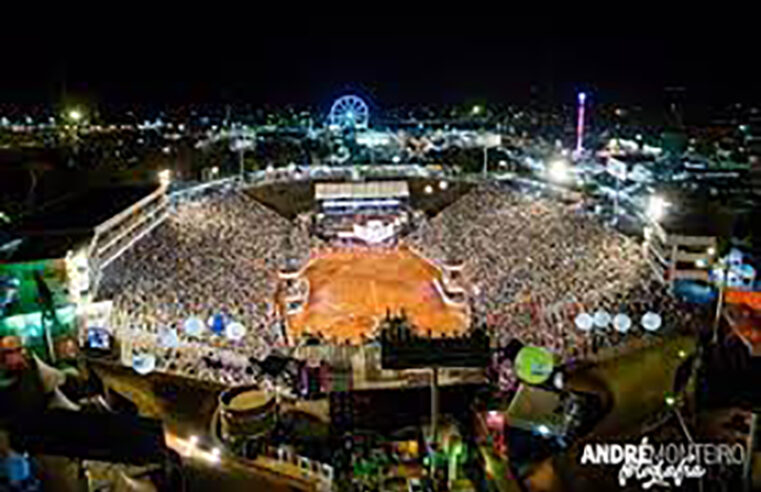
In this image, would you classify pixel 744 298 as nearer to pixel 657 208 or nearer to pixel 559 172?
pixel 657 208

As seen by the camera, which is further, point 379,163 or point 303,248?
point 379,163

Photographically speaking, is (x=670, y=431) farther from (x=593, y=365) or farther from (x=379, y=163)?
(x=379, y=163)

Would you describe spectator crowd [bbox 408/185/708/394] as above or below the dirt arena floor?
above

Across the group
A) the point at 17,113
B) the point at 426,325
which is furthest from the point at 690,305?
the point at 17,113

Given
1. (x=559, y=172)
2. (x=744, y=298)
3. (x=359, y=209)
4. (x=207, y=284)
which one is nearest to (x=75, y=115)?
(x=359, y=209)

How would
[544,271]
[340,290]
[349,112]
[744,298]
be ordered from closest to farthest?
[744,298] < [544,271] < [340,290] < [349,112]

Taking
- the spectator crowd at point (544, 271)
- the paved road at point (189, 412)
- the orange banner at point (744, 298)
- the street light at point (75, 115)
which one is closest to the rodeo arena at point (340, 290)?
the spectator crowd at point (544, 271)

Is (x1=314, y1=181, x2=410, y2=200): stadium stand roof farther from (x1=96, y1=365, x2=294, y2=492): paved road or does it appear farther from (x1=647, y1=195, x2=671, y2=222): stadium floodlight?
(x1=96, y1=365, x2=294, y2=492): paved road

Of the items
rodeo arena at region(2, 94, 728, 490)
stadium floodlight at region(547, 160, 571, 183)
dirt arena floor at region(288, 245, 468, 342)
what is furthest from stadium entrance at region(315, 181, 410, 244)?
stadium floodlight at region(547, 160, 571, 183)
